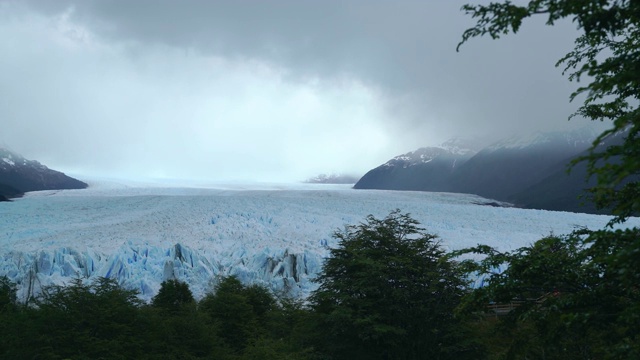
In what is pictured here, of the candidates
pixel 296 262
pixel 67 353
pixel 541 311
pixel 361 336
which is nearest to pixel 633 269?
pixel 541 311

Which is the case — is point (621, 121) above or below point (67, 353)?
above

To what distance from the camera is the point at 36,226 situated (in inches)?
1407

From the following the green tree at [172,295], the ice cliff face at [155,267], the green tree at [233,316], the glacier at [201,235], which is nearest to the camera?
the green tree at [233,316]

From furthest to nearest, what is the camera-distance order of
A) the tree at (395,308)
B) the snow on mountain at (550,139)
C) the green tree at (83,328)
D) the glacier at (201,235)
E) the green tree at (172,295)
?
the snow on mountain at (550,139) < the glacier at (201,235) < the green tree at (172,295) < the tree at (395,308) < the green tree at (83,328)

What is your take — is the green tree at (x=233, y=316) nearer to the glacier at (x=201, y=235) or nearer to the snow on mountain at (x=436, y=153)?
the glacier at (x=201, y=235)

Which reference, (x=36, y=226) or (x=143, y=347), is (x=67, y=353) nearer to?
(x=143, y=347)

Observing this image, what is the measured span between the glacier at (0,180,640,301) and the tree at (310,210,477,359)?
9.94 meters

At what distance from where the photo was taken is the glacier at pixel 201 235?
28.2m

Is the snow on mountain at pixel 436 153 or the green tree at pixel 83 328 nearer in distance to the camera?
the green tree at pixel 83 328

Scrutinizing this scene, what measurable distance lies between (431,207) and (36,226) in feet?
107

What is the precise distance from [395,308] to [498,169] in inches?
4538

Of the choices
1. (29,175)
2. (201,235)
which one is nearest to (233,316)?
(201,235)

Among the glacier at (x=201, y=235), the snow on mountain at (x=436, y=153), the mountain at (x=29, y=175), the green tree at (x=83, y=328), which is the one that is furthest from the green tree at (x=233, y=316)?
the snow on mountain at (x=436, y=153)

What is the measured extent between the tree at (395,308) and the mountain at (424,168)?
113 metres
